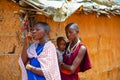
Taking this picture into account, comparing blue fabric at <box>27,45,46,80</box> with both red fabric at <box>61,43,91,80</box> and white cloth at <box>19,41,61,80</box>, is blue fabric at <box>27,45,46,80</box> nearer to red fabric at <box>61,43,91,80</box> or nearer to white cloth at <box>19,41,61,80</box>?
white cloth at <box>19,41,61,80</box>

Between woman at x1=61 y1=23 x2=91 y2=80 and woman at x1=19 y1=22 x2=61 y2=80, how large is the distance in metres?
0.31

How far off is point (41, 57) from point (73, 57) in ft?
1.91

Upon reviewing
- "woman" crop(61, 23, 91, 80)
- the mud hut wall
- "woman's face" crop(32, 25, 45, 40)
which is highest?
"woman's face" crop(32, 25, 45, 40)

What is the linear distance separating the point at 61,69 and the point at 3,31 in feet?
4.37

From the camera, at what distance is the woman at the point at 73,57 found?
4.50 m

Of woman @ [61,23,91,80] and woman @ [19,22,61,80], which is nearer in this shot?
woman @ [19,22,61,80]

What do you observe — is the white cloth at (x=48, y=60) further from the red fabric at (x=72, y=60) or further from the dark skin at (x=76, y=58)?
the red fabric at (x=72, y=60)

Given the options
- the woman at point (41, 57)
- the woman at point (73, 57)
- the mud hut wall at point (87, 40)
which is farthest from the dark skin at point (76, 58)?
the mud hut wall at point (87, 40)

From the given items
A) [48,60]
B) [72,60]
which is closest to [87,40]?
[72,60]

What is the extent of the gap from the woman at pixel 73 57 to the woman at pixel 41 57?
1.02 ft

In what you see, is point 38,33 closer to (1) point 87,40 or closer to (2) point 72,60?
(2) point 72,60

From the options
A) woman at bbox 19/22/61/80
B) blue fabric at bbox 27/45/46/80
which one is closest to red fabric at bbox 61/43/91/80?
woman at bbox 19/22/61/80

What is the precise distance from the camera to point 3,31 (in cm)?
536

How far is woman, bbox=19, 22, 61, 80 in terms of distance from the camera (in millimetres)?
4148
